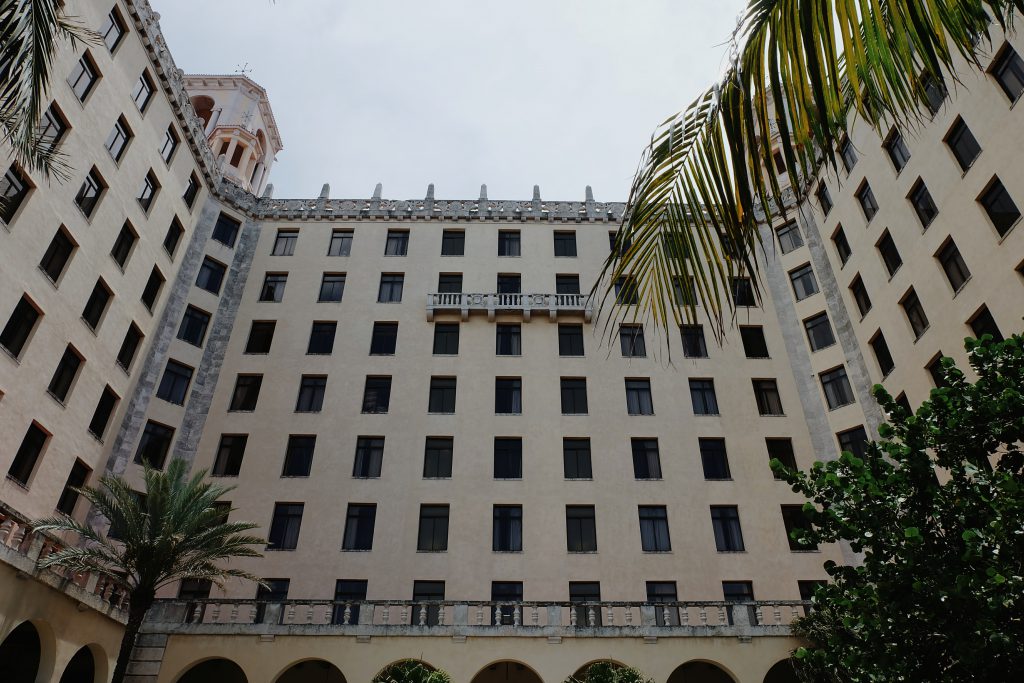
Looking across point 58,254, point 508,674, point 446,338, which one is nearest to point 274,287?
point 446,338

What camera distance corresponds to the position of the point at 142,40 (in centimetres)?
2928

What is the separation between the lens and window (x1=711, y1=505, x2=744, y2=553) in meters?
28.2

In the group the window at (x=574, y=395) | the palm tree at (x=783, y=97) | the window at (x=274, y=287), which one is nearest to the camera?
the palm tree at (x=783, y=97)

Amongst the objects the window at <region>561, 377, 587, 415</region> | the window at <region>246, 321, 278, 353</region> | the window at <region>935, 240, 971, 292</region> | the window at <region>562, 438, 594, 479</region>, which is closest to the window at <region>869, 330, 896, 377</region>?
the window at <region>935, 240, 971, 292</region>

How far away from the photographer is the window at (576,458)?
30.1m

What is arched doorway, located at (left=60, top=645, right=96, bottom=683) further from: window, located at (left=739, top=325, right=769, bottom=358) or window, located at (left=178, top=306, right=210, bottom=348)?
window, located at (left=739, top=325, right=769, bottom=358)

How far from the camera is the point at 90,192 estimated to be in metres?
26.1

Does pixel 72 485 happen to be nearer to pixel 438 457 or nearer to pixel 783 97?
pixel 438 457

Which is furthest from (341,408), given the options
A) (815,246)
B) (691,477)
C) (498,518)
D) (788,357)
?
(815,246)

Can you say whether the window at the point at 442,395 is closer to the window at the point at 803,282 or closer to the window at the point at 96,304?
the window at the point at 96,304

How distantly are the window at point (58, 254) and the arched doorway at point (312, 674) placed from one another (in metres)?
17.1

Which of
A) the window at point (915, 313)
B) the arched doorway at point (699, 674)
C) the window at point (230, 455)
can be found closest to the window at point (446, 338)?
the window at point (230, 455)

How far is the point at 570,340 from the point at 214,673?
20873 mm

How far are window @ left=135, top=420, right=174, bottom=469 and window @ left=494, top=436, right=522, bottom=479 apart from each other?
14.4m
